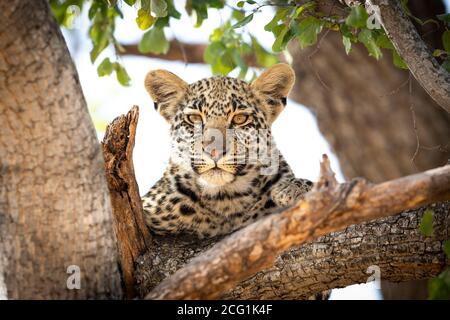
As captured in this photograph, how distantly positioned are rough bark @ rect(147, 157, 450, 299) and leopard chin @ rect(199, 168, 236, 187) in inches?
91.2

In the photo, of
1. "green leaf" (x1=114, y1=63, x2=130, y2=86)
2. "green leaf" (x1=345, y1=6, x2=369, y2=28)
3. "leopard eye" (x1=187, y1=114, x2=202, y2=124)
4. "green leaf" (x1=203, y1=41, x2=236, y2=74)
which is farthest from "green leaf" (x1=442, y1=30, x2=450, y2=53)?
"green leaf" (x1=114, y1=63, x2=130, y2=86)

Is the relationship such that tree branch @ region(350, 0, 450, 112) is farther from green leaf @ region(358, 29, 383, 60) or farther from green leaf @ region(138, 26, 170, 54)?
green leaf @ region(138, 26, 170, 54)

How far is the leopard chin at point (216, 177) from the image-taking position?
704 cm

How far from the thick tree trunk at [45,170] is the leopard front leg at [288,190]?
211cm

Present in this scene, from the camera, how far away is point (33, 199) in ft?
15.9

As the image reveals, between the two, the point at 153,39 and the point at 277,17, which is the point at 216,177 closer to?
the point at 277,17

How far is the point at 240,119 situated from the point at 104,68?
1570mm

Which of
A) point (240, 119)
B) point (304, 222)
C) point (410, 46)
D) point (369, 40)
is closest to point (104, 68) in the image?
point (240, 119)

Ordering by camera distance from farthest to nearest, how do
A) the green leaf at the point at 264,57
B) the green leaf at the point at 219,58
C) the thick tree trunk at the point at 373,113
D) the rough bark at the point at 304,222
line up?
the thick tree trunk at the point at 373,113 → the green leaf at the point at 264,57 → the green leaf at the point at 219,58 → the rough bark at the point at 304,222

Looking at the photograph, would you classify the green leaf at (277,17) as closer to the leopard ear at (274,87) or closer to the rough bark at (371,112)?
the leopard ear at (274,87)

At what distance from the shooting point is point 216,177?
7.05 meters

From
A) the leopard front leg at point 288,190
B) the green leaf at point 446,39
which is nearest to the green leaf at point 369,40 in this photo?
the green leaf at point 446,39

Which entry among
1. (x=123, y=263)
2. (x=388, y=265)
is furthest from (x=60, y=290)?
(x=388, y=265)
